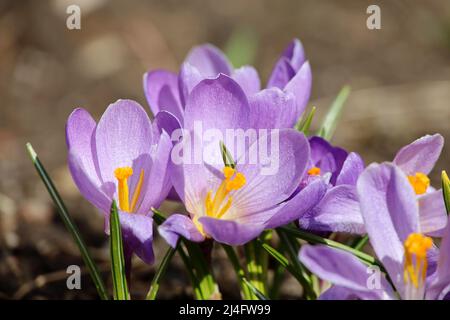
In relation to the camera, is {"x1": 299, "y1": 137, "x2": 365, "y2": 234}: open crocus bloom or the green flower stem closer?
{"x1": 299, "y1": 137, "x2": 365, "y2": 234}: open crocus bloom

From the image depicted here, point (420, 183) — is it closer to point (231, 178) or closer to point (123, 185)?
point (231, 178)

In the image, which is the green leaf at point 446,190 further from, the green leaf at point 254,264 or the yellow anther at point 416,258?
the green leaf at point 254,264

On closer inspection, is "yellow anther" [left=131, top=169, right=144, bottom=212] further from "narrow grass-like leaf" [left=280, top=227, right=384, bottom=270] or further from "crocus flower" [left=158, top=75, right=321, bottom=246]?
"narrow grass-like leaf" [left=280, top=227, right=384, bottom=270]

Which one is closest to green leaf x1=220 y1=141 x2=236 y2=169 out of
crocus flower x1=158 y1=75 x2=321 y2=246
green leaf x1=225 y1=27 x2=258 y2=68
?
crocus flower x1=158 y1=75 x2=321 y2=246

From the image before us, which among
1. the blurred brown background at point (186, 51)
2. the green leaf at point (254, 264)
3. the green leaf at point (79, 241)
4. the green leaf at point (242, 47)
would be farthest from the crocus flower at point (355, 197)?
the green leaf at point (242, 47)

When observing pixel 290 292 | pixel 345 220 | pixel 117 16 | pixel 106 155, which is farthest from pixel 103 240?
pixel 117 16

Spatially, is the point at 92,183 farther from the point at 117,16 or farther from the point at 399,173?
the point at 117,16
